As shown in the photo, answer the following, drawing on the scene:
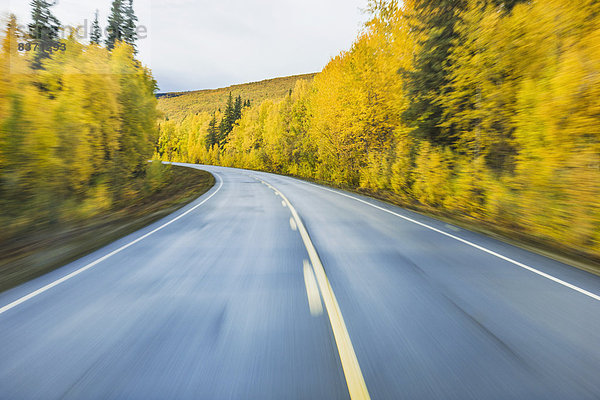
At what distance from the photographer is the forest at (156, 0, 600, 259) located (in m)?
6.89

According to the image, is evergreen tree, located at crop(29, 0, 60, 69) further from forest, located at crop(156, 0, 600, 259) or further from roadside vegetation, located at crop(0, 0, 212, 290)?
forest, located at crop(156, 0, 600, 259)

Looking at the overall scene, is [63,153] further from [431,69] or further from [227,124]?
[227,124]

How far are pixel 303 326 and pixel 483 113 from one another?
11.3 meters

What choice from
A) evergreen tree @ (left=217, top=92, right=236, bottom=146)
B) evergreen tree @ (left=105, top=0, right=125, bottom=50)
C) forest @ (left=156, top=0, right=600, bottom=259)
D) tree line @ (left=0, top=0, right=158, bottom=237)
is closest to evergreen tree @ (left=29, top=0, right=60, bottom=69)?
evergreen tree @ (left=105, top=0, right=125, bottom=50)

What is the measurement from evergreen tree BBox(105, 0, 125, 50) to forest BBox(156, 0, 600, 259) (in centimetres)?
2923

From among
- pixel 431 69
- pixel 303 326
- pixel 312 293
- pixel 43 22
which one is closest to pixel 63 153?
pixel 312 293

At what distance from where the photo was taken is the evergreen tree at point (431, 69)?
1322cm

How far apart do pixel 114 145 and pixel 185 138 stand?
298 ft

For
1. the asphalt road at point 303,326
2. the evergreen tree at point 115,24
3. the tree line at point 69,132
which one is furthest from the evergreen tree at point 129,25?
the asphalt road at point 303,326

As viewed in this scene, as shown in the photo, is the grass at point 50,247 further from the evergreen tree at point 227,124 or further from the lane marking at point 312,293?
the evergreen tree at point 227,124

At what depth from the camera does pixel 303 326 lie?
3.19m

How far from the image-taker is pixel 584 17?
25.1 ft

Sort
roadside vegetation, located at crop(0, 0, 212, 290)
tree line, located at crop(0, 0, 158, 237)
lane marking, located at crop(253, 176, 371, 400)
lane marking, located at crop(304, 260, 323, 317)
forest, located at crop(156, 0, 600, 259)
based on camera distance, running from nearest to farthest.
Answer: lane marking, located at crop(253, 176, 371, 400) → lane marking, located at crop(304, 260, 323, 317) → forest, located at crop(156, 0, 600, 259) → roadside vegetation, located at crop(0, 0, 212, 290) → tree line, located at crop(0, 0, 158, 237)

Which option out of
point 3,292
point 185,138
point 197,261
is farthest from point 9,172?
point 185,138
